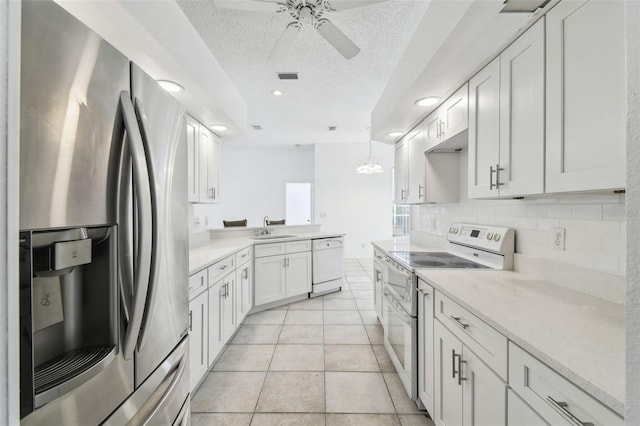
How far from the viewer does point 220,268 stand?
2.39 m

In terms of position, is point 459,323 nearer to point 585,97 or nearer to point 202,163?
point 585,97

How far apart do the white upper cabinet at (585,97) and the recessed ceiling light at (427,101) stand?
107 cm

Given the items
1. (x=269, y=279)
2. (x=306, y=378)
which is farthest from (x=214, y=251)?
(x=306, y=378)

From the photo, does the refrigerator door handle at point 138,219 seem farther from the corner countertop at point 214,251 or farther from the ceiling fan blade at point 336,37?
the ceiling fan blade at point 336,37

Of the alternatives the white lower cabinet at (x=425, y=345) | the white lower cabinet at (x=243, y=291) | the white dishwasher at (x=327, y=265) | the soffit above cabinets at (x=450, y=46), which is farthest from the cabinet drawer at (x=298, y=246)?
the white lower cabinet at (x=425, y=345)

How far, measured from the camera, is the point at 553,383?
796mm

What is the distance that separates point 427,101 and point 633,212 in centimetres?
223

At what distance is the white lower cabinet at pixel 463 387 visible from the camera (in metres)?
1.07

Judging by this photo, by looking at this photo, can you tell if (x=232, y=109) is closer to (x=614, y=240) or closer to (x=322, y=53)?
(x=322, y=53)

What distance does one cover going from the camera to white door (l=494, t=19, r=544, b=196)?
1.30m

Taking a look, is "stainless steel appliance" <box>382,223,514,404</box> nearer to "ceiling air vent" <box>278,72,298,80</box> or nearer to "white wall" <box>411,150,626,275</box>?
"white wall" <box>411,150,626,275</box>

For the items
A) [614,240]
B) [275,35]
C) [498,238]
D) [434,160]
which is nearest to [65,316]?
[614,240]

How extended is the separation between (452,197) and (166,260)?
2.51 metres

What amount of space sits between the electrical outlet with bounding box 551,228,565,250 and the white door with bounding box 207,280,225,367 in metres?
2.24
